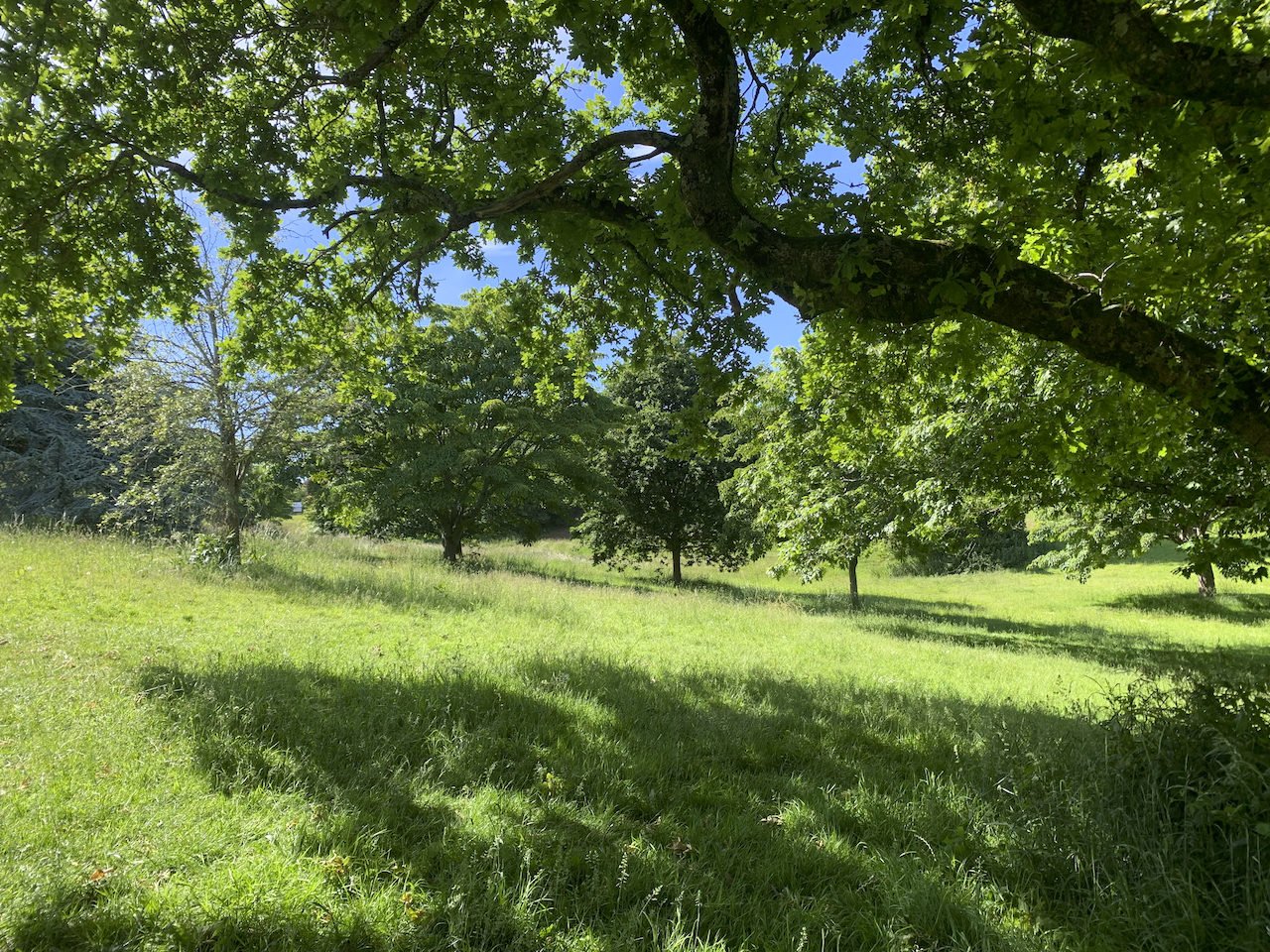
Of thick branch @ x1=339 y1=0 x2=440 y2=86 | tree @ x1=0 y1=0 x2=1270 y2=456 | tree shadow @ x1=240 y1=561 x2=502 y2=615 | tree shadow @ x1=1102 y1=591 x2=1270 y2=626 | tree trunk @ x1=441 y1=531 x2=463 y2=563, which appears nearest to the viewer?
tree @ x1=0 y1=0 x2=1270 y2=456

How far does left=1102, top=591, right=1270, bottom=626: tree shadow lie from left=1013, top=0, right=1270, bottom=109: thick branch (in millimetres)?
23982

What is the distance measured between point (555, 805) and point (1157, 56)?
4940 mm

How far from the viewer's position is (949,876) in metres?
3.23

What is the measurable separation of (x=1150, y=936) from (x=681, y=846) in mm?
2121

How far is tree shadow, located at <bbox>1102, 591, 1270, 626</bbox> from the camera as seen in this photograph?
20.6 metres

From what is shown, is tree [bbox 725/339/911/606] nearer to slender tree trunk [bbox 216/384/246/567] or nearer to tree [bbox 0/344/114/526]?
slender tree trunk [bbox 216/384/246/567]

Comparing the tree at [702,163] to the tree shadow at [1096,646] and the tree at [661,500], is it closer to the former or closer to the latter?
the tree shadow at [1096,646]

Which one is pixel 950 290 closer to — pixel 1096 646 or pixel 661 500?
pixel 1096 646

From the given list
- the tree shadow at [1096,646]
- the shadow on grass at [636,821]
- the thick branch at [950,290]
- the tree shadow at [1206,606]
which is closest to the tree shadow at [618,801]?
the shadow on grass at [636,821]

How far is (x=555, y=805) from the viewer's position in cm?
372

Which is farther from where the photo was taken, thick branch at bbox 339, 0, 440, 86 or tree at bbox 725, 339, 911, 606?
tree at bbox 725, 339, 911, 606

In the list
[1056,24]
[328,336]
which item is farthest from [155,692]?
[1056,24]

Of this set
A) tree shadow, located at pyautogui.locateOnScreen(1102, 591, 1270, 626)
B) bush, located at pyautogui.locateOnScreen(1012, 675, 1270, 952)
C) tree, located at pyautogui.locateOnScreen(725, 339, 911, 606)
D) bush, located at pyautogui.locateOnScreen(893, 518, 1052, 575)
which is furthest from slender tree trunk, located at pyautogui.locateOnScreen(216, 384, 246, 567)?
bush, located at pyautogui.locateOnScreen(893, 518, 1052, 575)

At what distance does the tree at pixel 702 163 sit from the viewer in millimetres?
3795
